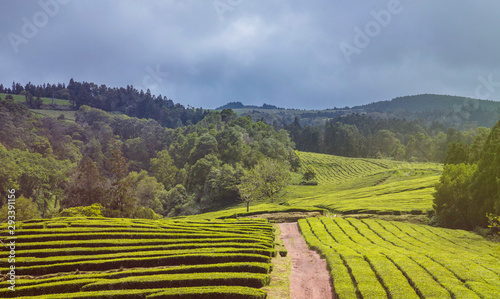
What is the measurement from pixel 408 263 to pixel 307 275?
869cm

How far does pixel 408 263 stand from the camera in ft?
83.9

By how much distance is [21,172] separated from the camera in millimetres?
96812

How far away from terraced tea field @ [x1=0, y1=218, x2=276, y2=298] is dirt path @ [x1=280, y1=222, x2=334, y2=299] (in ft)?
8.37

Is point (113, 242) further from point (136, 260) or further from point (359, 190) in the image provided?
point (359, 190)

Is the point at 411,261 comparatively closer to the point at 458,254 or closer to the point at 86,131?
the point at 458,254

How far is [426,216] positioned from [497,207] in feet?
52.7

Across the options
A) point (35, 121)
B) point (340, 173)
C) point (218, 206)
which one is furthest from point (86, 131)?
point (340, 173)

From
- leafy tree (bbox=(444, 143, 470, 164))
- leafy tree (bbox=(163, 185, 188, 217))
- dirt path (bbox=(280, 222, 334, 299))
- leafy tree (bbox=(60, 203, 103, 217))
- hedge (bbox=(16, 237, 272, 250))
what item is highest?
leafy tree (bbox=(444, 143, 470, 164))

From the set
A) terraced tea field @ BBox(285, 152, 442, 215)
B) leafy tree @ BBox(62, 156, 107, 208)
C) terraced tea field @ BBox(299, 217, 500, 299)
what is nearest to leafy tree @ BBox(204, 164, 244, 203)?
terraced tea field @ BBox(285, 152, 442, 215)

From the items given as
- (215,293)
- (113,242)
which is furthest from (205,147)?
(215,293)

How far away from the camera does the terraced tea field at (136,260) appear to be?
Result: 23.4 m

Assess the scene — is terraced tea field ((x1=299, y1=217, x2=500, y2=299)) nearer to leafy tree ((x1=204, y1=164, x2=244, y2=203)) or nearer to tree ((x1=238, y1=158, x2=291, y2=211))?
tree ((x1=238, y1=158, x2=291, y2=211))

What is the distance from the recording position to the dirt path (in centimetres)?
2294

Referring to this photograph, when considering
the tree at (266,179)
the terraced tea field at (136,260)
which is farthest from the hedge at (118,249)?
the tree at (266,179)
